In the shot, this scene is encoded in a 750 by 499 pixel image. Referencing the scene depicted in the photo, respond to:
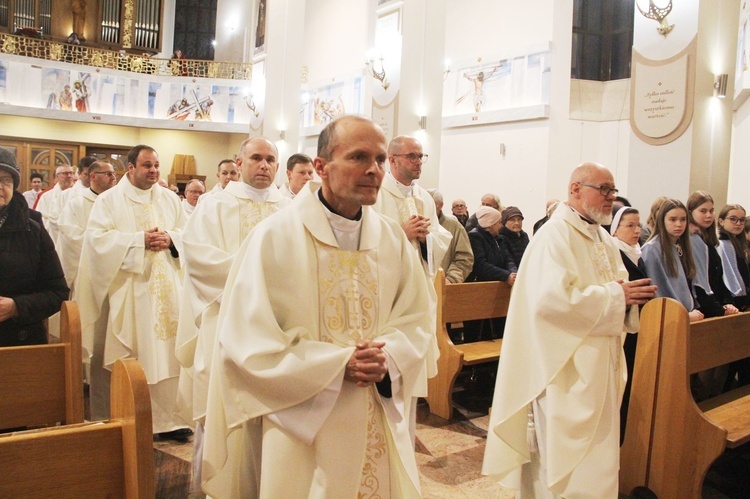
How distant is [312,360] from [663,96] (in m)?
6.55

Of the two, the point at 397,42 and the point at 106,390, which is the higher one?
the point at 397,42

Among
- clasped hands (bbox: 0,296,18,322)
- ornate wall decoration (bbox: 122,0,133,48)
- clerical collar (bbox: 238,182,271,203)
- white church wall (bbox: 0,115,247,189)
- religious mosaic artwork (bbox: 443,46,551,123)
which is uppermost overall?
ornate wall decoration (bbox: 122,0,133,48)

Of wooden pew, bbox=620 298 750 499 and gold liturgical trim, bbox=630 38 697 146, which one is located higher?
gold liturgical trim, bbox=630 38 697 146

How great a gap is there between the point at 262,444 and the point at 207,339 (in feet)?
4.85

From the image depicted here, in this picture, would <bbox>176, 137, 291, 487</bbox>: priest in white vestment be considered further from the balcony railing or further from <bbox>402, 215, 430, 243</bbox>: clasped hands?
the balcony railing

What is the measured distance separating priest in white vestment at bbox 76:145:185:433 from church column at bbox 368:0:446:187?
20.7 ft

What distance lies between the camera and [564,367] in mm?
3242

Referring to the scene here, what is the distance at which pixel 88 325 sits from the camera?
4.82 m

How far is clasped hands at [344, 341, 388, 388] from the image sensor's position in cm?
207

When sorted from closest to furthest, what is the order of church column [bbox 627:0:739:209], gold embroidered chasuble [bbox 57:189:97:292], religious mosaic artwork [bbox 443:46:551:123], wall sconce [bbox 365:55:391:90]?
1. gold embroidered chasuble [bbox 57:189:97:292]
2. church column [bbox 627:0:739:209]
3. wall sconce [bbox 365:55:391:90]
4. religious mosaic artwork [bbox 443:46:551:123]

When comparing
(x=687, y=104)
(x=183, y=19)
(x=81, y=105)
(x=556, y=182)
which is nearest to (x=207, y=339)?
(x=687, y=104)

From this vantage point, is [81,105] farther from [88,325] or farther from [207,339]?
[207,339]

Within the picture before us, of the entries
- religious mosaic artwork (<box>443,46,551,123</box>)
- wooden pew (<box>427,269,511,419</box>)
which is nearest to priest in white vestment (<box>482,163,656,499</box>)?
wooden pew (<box>427,269,511,419</box>)

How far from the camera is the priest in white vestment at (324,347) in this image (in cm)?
206
